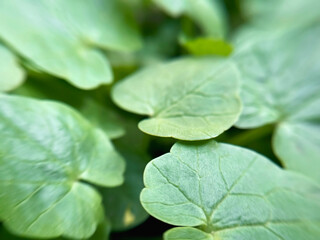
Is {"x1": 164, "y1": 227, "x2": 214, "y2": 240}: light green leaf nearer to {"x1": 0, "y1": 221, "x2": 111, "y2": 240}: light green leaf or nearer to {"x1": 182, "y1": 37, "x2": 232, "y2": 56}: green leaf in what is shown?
{"x1": 0, "y1": 221, "x2": 111, "y2": 240}: light green leaf

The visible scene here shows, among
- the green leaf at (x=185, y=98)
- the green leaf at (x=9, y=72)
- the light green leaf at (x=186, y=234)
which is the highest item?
the green leaf at (x=9, y=72)

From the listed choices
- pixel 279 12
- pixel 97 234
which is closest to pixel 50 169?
pixel 97 234

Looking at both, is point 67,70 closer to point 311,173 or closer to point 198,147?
point 198,147

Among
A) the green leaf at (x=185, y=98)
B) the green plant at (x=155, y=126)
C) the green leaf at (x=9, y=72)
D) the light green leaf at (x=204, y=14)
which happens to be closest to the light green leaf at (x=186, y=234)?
the green plant at (x=155, y=126)

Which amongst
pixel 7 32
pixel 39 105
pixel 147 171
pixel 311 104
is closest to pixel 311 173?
pixel 311 104

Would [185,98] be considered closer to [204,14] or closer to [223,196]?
[223,196]

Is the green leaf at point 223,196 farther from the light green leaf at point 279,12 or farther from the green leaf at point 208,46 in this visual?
the light green leaf at point 279,12
